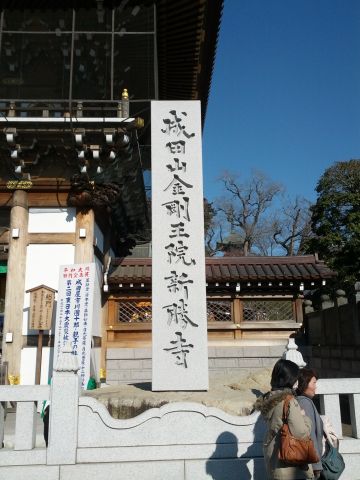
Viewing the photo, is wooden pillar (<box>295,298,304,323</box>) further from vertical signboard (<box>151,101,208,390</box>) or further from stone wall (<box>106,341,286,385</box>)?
vertical signboard (<box>151,101,208,390</box>)

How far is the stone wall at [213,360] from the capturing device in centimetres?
1130

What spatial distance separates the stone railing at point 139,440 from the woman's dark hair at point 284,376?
61.5 inches

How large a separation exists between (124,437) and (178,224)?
3.13m

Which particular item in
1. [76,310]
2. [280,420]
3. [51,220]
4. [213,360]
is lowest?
[280,420]

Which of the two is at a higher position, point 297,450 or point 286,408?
point 286,408

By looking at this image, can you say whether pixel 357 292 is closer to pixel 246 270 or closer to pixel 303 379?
pixel 246 270

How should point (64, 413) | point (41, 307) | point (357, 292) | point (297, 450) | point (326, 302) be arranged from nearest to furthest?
point (297, 450), point (64, 413), point (41, 307), point (357, 292), point (326, 302)

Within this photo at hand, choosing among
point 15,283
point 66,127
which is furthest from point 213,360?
point 66,127

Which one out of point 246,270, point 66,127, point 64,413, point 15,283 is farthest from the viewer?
point 246,270

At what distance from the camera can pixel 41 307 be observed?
920cm

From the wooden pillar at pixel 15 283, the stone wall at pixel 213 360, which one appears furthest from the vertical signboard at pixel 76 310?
the stone wall at pixel 213 360

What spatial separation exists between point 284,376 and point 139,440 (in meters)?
2.14

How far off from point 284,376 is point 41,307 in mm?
6840

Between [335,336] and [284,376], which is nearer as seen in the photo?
[284,376]
